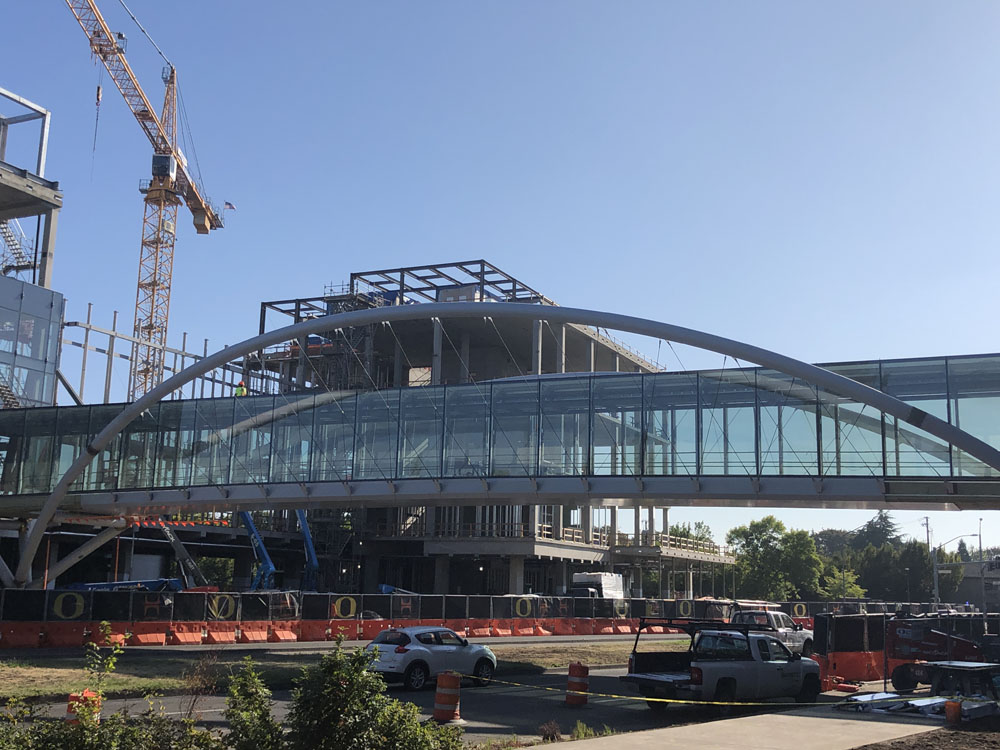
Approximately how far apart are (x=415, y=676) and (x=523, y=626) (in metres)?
24.6

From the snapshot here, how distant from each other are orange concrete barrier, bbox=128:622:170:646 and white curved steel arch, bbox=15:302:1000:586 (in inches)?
Result: 394

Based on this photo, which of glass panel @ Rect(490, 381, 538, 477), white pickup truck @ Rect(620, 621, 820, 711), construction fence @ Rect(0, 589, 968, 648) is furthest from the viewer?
glass panel @ Rect(490, 381, 538, 477)

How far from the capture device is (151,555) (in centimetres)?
7881

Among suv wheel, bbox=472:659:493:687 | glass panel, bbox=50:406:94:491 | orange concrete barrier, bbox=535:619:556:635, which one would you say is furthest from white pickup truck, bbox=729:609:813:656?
glass panel, bbox=50:406:94:491

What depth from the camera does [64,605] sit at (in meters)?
30.8

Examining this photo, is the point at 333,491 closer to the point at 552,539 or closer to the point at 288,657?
the point at 288,657

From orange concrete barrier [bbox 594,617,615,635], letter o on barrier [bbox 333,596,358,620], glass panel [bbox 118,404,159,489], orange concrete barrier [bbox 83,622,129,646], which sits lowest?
orange concrete barrier [bbox 594,617,615,635]

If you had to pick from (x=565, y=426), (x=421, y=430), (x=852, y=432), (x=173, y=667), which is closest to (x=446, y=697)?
(x=173, y=667)

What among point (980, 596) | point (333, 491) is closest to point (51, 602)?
point (333, 491)

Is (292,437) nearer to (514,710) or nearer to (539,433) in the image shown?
(539,433)

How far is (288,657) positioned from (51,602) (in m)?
7.33

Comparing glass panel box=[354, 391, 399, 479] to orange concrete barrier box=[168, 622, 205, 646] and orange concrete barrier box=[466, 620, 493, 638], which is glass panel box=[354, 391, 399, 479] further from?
orange concrete barrier box=[168, 622, 205, 646]

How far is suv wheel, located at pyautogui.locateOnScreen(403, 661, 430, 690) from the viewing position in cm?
2305

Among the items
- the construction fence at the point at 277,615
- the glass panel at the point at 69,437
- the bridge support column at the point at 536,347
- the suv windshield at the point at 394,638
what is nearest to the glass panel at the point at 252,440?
the construction fence at the point at 277,615
